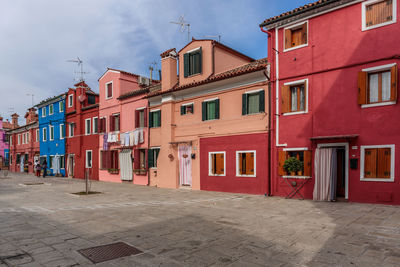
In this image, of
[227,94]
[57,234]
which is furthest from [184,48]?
[57,234]

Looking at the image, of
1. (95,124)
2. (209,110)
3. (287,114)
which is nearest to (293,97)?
(287,114)

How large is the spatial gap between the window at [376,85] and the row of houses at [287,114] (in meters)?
0.04

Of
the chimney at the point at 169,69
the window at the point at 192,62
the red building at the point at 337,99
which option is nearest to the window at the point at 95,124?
the chimney at the point at 169,69

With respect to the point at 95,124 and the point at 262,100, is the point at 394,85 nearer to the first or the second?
the point at 262,100

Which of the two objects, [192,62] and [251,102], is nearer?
[251,102]

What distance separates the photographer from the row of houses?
10984mm

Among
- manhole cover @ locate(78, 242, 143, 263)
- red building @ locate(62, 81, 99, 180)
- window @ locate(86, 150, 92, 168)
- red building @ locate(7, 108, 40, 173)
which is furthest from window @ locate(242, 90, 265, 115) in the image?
red building @ locate(7, 108, 40, 173)

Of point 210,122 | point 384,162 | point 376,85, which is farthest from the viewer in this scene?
point 210,122

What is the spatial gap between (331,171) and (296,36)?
21.7 feet

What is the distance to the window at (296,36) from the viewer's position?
1307 centimetres

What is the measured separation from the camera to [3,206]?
445 inches

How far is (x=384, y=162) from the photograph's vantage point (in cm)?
1069

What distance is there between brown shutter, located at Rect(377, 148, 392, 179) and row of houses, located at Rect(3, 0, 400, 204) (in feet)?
0.13

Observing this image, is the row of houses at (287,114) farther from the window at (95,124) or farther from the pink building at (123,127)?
the window at (95,124)
